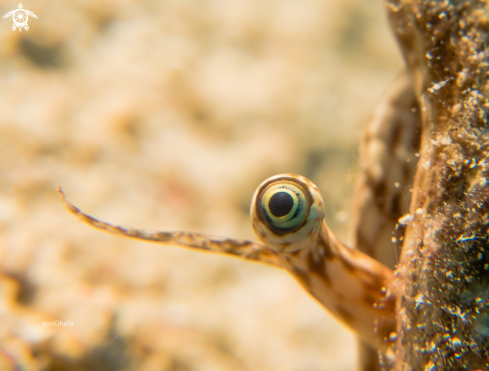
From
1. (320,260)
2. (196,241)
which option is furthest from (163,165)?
(320,260)

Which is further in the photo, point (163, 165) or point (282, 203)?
point (163, 165)

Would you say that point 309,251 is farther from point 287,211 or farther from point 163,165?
point 163,165

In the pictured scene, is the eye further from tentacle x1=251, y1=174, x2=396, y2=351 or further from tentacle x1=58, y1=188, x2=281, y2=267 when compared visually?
tentacle x1=58, y1=188, x2=281, y2=267

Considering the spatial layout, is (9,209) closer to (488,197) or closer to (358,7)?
(488,197)

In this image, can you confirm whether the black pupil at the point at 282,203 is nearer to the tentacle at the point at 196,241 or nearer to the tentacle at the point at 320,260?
the tentacle at the point at 320,260

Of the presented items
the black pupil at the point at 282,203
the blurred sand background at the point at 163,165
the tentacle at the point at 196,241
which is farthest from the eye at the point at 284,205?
the blurred sand background at the point at 163,165

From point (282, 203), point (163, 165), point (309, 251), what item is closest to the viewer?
point (282, 203)
